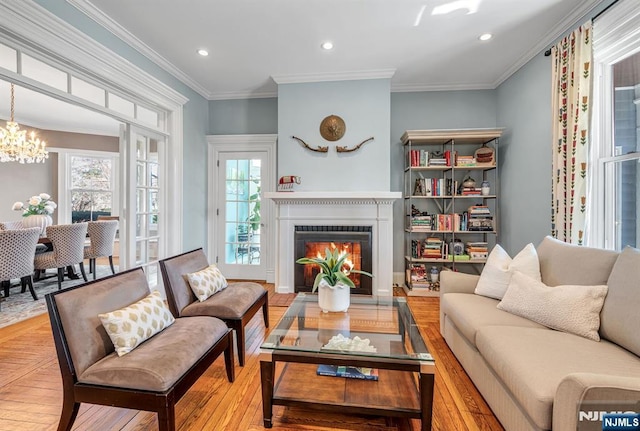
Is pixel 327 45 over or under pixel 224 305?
over

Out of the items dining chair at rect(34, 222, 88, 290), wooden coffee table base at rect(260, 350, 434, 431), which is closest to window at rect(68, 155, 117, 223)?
dining chair at rect(34, 222, 88, 290)

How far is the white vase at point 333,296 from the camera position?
2.03 m

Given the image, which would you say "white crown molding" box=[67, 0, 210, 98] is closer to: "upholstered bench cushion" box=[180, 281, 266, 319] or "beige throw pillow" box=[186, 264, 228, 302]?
"beige throw pillow" box=[186, 264, 228, 302]

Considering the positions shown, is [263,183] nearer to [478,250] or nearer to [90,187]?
[478,250]

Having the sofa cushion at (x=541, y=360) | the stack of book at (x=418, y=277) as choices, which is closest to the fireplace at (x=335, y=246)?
the stack of book at (x=418, y=277)

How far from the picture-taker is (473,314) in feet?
6.35

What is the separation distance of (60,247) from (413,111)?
5.07 m

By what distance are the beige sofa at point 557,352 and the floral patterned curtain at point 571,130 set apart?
50 centimetres

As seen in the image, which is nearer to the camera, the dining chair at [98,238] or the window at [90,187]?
the dining chair at [98,238]

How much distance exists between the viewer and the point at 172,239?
3637mm

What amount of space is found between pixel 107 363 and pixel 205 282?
0.92 m

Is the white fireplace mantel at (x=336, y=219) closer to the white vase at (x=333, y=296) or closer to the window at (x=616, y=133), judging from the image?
the white vase at (x=333, y=296)

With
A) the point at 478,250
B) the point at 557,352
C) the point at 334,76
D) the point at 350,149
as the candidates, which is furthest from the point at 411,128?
the point at 557,352

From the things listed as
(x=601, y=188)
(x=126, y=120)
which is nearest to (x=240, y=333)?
(x=126, y=120)
